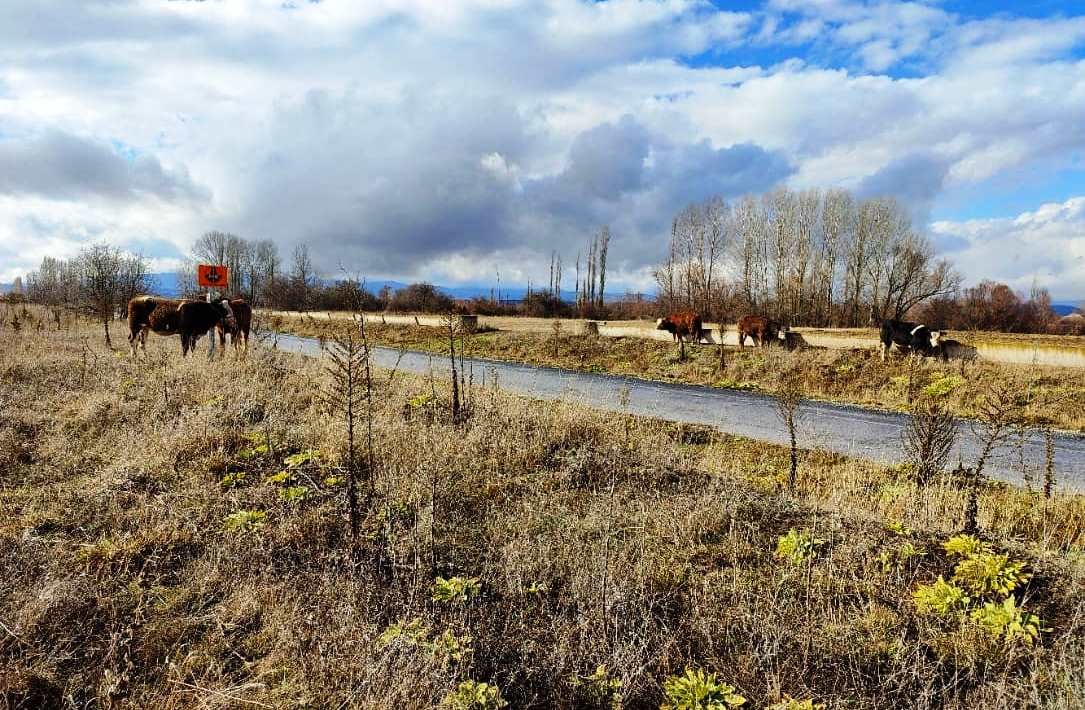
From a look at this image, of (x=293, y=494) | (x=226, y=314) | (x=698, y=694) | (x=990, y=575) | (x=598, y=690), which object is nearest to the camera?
(x=698, y=694)

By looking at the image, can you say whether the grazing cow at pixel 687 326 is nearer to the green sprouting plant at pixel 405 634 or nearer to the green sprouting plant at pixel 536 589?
the green sprouting plant at pixel 536 589

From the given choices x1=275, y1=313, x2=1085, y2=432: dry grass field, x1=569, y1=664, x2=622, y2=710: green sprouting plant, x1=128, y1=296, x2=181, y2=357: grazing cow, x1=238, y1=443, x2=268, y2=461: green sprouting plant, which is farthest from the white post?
x1=569, y1=664, x2=622, y2=710: green sprouting plant

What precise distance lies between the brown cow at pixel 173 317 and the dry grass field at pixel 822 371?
289 cm

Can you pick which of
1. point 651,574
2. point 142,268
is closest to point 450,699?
point 651,574

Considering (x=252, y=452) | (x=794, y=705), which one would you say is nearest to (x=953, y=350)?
(x=794, y=705)

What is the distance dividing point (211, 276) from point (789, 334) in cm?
1760

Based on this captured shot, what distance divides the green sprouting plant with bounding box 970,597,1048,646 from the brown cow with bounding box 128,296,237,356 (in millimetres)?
12985

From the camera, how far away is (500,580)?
13.1ft

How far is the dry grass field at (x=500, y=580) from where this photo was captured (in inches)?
118

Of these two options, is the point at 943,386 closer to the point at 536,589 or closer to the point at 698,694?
the point at 536,589

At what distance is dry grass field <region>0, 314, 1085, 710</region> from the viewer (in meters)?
3.01

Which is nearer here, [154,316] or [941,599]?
[941,599]

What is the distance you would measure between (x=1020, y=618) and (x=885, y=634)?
2.49ft

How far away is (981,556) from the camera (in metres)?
3.97
